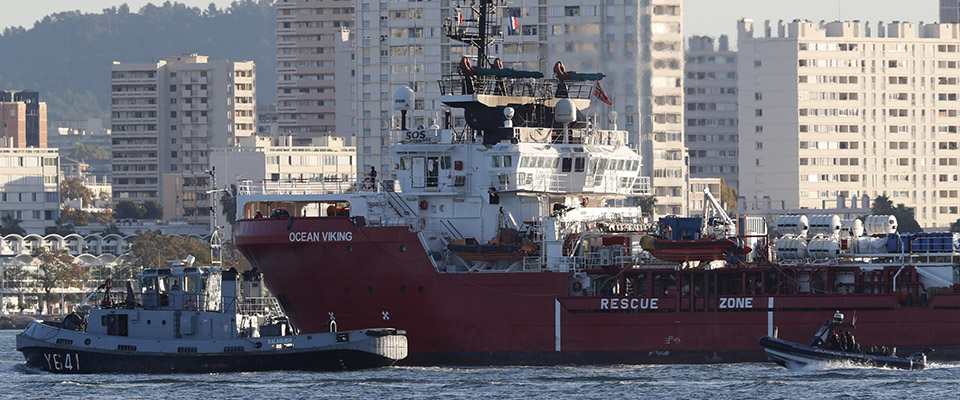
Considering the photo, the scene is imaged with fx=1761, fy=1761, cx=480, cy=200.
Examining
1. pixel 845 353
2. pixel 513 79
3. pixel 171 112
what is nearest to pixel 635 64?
pixel 513 79

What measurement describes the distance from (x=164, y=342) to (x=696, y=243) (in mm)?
16028

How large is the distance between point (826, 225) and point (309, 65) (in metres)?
143

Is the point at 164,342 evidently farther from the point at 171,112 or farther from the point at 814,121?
the point at 171,112

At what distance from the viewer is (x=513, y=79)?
5644 centimetres

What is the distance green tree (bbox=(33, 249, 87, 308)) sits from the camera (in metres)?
118

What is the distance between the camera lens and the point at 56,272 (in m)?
119

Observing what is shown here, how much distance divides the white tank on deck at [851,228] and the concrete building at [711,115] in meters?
130

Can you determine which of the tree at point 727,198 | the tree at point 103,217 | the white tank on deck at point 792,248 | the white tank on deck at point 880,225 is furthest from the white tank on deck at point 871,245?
the tree at point 103,217

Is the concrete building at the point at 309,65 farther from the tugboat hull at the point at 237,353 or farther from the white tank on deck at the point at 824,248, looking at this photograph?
the white tank on deck at the point at 824,248

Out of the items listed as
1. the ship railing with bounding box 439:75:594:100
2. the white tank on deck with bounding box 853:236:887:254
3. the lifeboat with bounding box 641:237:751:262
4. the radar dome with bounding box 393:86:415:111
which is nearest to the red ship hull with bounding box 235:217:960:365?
the lifeboat with bounding box 641:237:751:262

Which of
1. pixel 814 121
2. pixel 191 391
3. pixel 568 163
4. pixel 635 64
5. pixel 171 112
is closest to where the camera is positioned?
pixel 191 391

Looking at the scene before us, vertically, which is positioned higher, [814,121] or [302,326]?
[814,121]

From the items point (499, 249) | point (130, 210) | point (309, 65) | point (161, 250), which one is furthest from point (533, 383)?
point (309, 65)

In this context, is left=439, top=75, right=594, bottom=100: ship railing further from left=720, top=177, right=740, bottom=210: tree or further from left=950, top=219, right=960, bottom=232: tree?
left=950, top=219, right=960, bottom=232: tree
